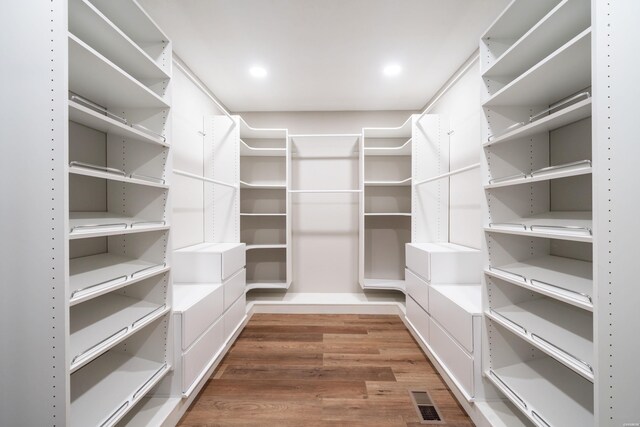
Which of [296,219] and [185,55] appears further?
[296,219]

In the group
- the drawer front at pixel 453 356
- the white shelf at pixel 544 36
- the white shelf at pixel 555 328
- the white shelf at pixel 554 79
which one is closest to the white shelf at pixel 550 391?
the drawer front at pixel 453 356

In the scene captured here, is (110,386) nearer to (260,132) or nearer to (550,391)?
(550,391)

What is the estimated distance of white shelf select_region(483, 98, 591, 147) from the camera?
880 mm

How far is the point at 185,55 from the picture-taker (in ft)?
7.06

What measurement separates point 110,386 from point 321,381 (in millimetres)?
1249

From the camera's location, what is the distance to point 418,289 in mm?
2232

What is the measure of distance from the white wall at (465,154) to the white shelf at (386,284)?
80 centimetres

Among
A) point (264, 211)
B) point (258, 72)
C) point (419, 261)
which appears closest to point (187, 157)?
point (258, 72)

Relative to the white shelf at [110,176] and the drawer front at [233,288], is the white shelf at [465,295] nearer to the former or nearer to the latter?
the drawer front at [233,288]

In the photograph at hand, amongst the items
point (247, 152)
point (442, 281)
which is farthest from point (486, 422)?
point (247, 152)

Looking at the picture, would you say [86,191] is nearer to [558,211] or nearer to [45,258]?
[45,258]

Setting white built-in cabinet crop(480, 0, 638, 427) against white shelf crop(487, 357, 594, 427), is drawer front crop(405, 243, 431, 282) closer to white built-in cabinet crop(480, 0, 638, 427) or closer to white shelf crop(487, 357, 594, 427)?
white built-in cabinet crop(480, 0, 638, 427)

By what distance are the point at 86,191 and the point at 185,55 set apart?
150 cm

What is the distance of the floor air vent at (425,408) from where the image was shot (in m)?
1.48
